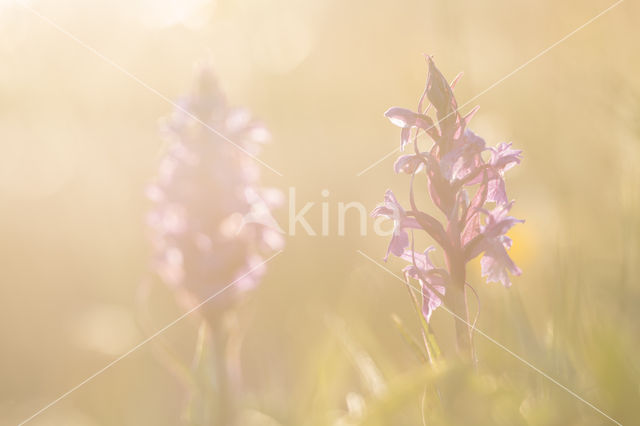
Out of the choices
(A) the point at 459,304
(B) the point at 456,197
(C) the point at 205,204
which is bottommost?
(A) the point at 459,304

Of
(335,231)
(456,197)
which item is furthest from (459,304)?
(335,231)

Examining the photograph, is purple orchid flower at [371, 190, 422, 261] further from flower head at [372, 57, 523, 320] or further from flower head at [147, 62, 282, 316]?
flower head at [147, 62, 282, 316]

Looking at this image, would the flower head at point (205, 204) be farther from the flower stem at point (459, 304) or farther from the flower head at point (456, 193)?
the flower stem at point (459, 304)

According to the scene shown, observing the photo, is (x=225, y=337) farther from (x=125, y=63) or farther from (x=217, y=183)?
(x=125, y=63)

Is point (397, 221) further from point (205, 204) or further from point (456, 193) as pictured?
point (205, 204)

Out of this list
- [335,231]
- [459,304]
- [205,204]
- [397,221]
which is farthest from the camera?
[335,231]

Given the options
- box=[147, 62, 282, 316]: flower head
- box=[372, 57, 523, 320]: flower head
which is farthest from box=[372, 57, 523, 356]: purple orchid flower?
box=[147, 62, 282, 316]: flower head

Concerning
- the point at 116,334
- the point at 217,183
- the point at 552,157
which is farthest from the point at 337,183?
the point at 217,183

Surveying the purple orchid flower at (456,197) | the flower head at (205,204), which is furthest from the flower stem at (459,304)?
the flower head at (205,204)
